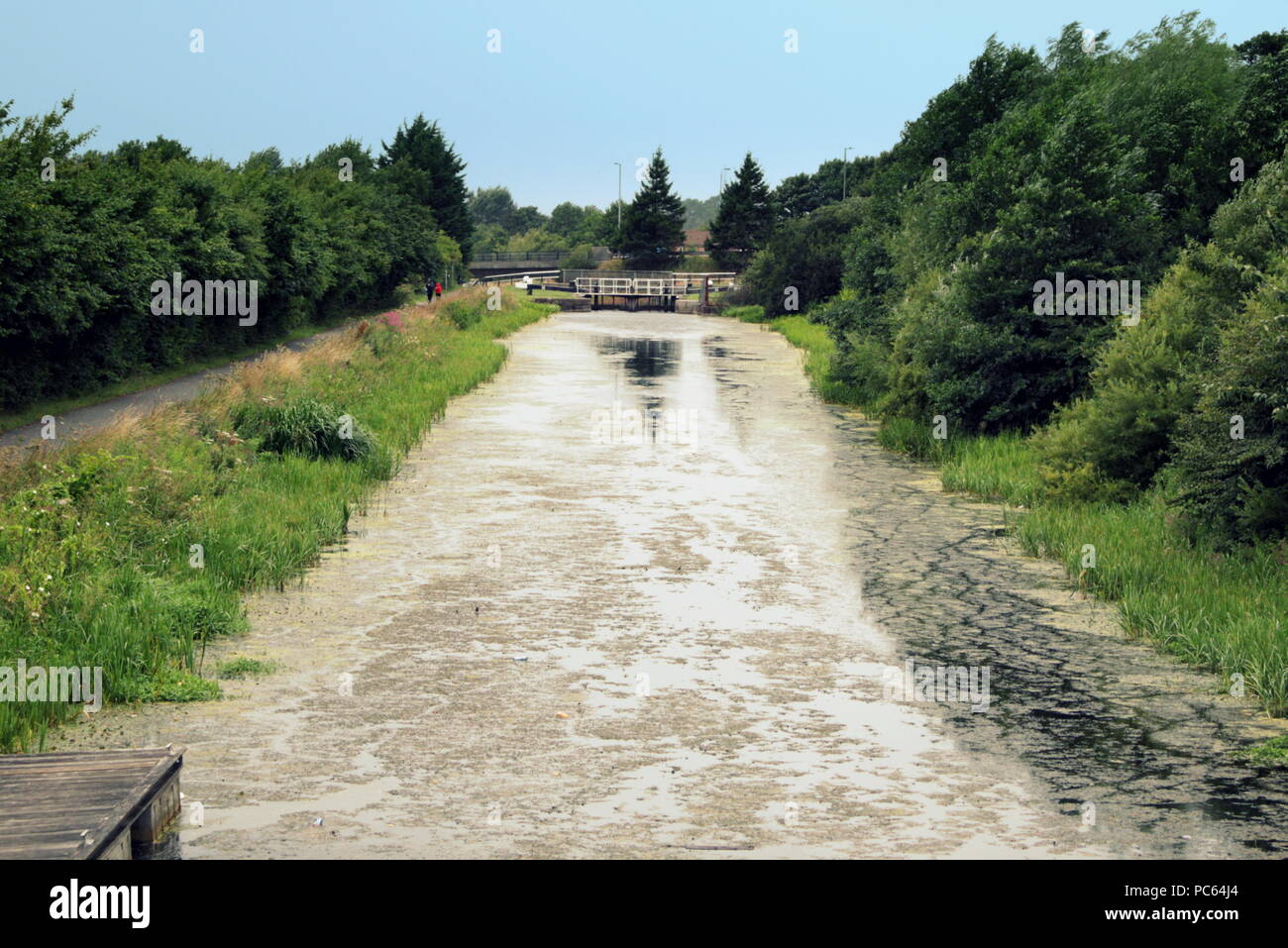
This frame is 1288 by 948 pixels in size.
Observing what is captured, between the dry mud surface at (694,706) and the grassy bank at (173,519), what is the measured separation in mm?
481

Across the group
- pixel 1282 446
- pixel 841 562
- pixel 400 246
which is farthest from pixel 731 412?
pixel 400 246

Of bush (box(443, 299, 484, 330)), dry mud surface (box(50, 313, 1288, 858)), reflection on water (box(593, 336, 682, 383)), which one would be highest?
bush (box(443, 299, 484, 330))

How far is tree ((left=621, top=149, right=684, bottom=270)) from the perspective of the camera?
4956 inches

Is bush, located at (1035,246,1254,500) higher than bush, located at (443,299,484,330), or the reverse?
bush, located at (443,299,484,330)

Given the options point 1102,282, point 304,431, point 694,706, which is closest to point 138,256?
point 304,431

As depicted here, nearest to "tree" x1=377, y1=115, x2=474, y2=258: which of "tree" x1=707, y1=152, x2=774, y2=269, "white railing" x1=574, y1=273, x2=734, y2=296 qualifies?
"white railing" x1=574, y1=273, x2=734, y2=296

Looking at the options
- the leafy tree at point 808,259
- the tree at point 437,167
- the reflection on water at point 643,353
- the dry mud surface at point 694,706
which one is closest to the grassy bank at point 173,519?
the dry mud surface at point 694,706

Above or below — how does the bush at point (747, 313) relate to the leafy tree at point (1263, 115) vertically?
below

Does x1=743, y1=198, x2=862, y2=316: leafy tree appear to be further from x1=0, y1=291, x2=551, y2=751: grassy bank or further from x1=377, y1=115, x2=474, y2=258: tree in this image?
x1=0, y1=291, x2=551, y2=751: grassy bank

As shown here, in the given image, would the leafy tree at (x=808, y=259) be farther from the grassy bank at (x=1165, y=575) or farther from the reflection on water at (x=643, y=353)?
the grassy bank at (x=1165, y=575)

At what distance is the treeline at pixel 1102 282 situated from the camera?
1530cm

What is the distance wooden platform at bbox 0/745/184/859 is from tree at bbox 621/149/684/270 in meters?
119

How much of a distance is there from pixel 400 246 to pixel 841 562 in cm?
5588

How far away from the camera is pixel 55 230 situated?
23359 millimetres
